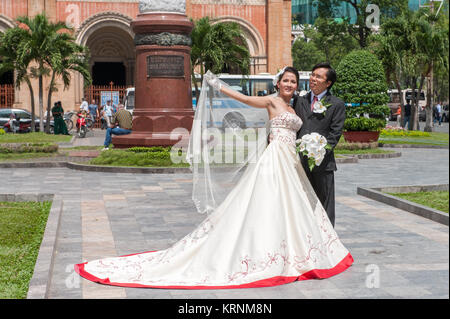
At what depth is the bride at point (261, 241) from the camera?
552 centimetres

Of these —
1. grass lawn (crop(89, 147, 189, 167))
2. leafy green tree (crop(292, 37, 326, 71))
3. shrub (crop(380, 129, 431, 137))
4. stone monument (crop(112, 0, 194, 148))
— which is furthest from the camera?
leafy green tree (crop(292, 37, 326, 71))

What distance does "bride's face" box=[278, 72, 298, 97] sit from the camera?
19.9 ft

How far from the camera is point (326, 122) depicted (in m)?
6.29

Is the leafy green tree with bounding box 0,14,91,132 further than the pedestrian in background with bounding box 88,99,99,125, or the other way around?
the pedestrian in background with bounding box 88,99,99,125

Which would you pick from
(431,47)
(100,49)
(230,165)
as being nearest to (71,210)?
(230,165)

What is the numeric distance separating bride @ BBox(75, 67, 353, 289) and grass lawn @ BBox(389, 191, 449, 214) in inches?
133

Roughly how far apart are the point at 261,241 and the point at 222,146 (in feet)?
5.70

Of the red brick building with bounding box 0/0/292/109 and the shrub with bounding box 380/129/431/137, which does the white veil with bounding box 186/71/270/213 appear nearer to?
Result: the shrub with bounding box 380/129/431/137

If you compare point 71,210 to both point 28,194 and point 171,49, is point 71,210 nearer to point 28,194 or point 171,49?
point 28,194

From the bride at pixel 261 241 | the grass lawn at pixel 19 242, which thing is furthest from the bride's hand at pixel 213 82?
the grass lawn at pixel 19 242

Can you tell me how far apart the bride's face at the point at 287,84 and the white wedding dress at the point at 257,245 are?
20 centimetres

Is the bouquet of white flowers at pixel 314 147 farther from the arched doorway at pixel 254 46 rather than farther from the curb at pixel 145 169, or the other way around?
the arched doorway at pixel 254 46

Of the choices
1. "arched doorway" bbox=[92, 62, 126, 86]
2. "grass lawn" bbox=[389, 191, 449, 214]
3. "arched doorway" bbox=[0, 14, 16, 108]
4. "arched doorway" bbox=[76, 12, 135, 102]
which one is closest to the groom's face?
"grass lawn" bbox=[389, 191, 449, 214]

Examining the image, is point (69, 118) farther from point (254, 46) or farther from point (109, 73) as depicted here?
point (254, 46)
